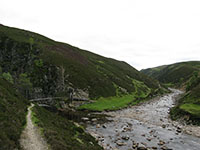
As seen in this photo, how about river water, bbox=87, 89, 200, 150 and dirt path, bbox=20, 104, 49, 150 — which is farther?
river water, bbox=87, 89, 200, 150

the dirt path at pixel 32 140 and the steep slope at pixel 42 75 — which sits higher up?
the steep slope at pixel 42 75

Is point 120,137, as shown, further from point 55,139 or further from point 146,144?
point 55,139

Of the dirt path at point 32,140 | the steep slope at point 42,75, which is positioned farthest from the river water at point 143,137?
the steep slope at point 42,75

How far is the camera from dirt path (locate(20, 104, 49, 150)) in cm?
1498

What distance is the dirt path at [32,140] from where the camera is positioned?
15.0 m

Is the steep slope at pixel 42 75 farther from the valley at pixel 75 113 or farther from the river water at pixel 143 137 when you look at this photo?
the river water at pixel 143 137

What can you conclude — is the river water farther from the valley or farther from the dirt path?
the dirt path

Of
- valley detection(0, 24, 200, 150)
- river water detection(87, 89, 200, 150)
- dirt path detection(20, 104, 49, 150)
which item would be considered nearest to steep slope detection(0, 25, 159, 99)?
valley detection(0, 24, 200, 150)

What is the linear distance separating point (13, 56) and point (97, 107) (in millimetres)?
52037

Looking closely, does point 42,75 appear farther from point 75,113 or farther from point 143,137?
point 143,137

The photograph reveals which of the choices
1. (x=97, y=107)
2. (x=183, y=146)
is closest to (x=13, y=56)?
(x=97, y=107)

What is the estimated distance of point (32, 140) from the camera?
1625cm

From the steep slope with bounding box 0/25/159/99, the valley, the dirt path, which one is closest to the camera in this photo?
the dirt path

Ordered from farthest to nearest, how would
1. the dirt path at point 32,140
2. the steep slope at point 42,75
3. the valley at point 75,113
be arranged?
the steep slope at point 42,75 < the valley at point 75,113 < the dirt path at point 32,140
